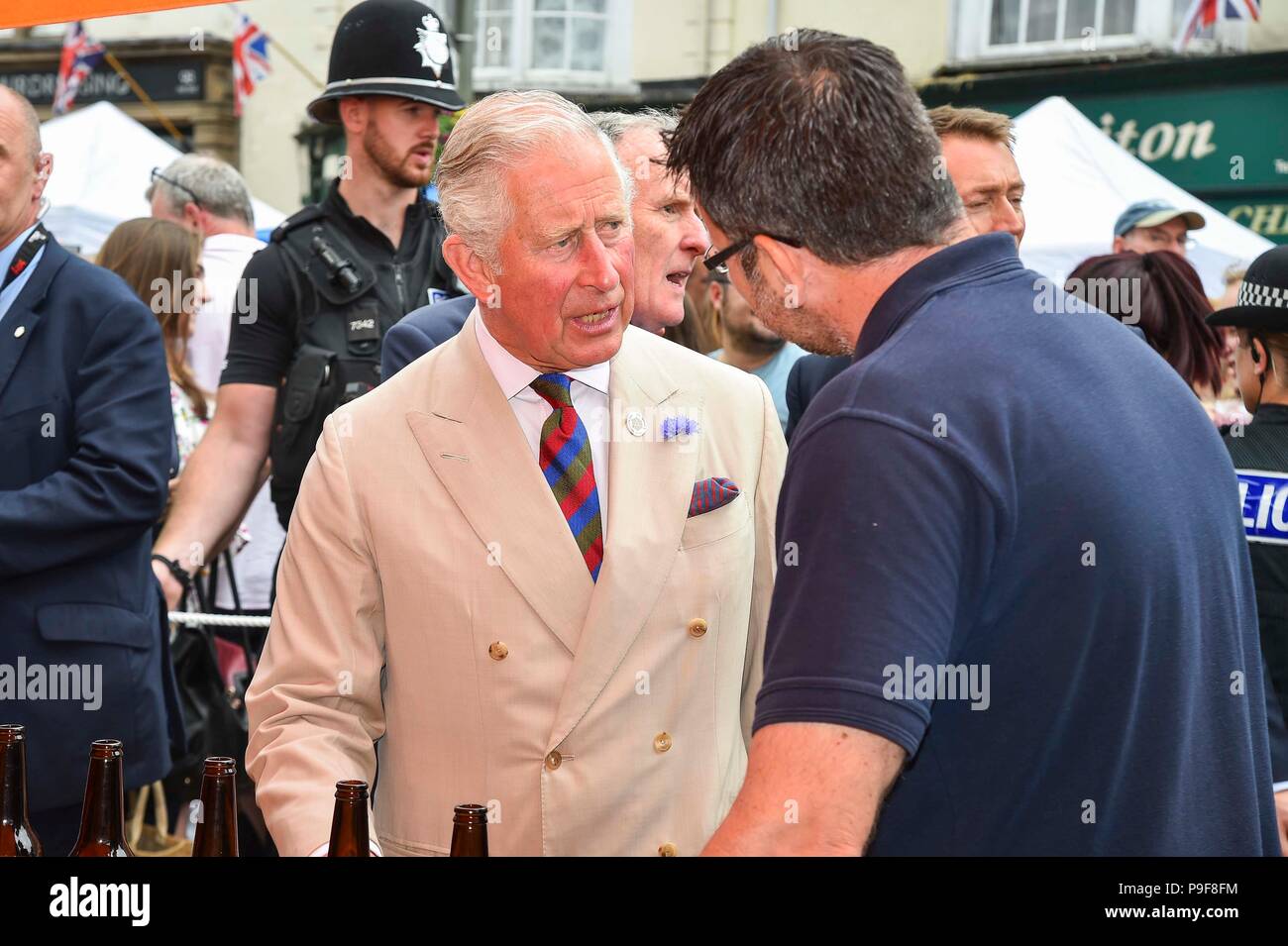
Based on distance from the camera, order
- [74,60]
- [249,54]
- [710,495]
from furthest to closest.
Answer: [74,60]
[249,54]
[710,495]

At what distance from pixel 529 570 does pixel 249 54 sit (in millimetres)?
15009

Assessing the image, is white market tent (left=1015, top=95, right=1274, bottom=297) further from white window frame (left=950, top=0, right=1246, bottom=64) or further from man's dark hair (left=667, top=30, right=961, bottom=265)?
man's dark hair (left=667, top=30, right=961, bottom=265)

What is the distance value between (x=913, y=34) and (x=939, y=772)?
14.3 m

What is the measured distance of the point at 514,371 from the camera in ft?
9.20

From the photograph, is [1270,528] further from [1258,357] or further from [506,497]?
[506,497]

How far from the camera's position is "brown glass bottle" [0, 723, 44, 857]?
7.65 ft

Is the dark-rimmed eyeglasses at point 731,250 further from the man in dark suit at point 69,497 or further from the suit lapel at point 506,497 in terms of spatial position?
the man in dark suit at point 69,497

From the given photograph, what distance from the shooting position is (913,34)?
603 inches

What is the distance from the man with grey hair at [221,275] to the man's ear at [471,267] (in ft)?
8.68

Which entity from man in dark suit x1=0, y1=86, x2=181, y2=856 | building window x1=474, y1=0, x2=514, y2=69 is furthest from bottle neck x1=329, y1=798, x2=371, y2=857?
building window x1=474, y1=0, x2=514, y2=69

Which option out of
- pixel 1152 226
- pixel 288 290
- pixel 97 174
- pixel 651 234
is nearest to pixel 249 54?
pixel 97 174
